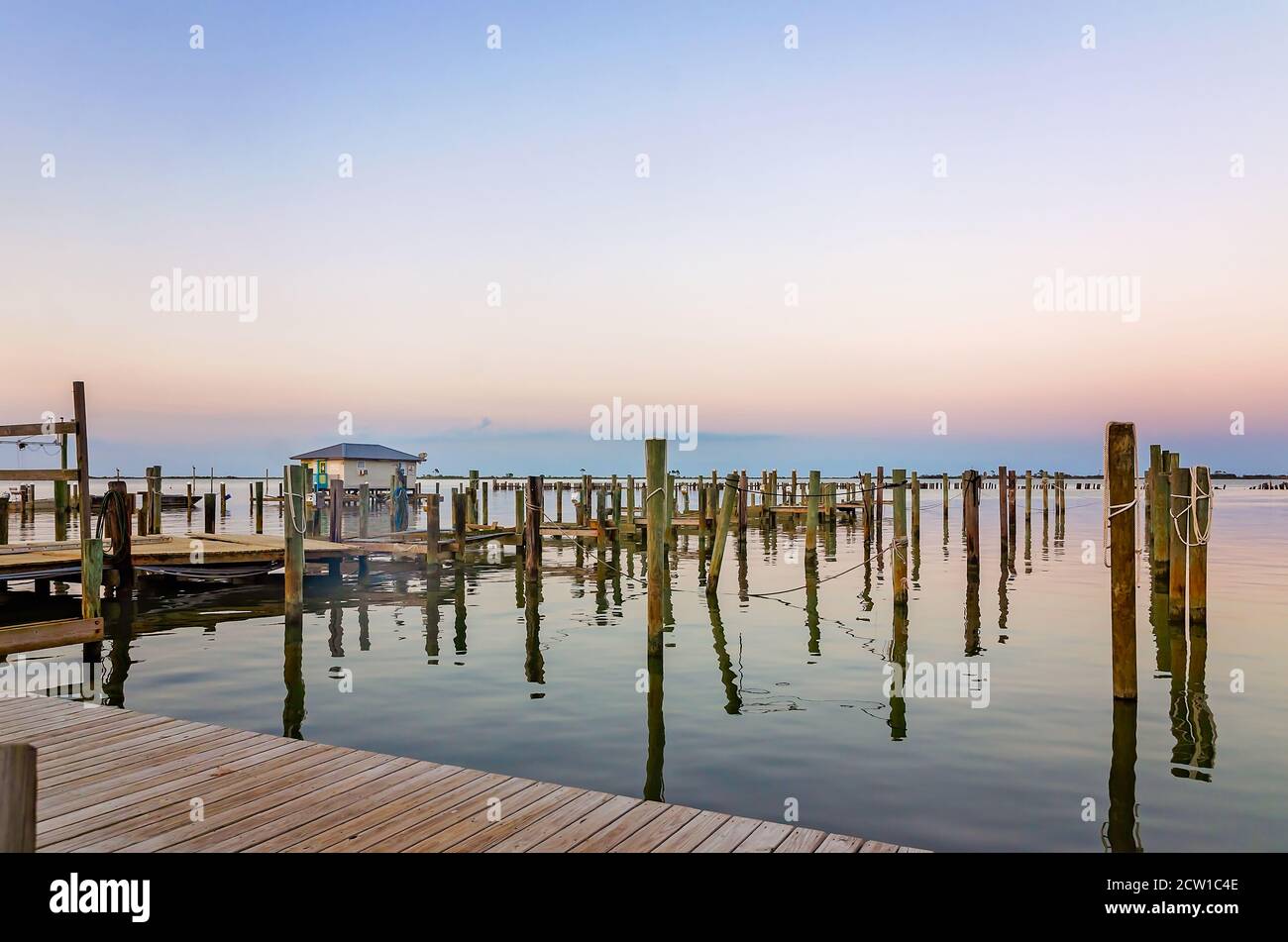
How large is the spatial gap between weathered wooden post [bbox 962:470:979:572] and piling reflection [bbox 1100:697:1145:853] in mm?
10454

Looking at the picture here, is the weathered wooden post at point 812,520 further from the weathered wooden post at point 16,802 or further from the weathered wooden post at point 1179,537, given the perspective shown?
the weathered wooden post at point 16,802

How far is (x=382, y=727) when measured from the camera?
30.7ft

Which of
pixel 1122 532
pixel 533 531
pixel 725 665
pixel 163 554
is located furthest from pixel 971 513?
pixel 163 554

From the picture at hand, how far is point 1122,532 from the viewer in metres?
8.85

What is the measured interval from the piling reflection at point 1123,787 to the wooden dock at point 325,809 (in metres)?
2.51

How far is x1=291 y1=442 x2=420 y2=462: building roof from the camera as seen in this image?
50219 millimetres

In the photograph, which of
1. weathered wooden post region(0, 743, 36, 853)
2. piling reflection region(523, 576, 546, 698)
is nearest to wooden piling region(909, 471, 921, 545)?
piling reflection region(523, 576, 546, 698)

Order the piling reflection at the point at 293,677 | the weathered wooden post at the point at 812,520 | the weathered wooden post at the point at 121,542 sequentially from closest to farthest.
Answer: the piling reflection at the point at 293,677, the weathered wooden post at the point at 121,542, the weathered wooden post at the point at 812,520

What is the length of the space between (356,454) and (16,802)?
50908 millimetres

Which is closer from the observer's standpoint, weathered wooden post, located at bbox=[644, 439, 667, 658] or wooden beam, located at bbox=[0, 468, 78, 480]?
wooden beam, located at bbox=[0, 468, 78, 480]

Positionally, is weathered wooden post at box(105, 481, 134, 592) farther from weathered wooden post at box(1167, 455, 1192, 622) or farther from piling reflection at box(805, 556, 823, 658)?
weathered wooden post at box(1167, 455, 1192, 622)

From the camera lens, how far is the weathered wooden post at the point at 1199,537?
1265cm

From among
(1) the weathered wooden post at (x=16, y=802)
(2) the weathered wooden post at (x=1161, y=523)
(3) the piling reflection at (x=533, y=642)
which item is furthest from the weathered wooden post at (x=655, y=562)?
(2) the weathered wooden post at (x=1161, y=523)
